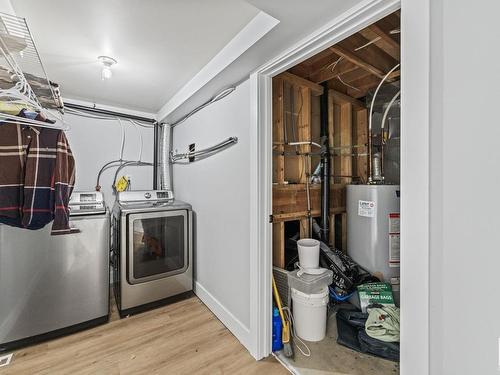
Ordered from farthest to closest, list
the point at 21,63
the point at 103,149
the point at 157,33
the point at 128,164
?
the point at 128,164 → the point at 103,149 → the point at 157,33 → the point at 21,63

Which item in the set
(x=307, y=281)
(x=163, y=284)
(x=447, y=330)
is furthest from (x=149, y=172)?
(x=447, y=330)

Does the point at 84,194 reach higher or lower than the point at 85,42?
lower

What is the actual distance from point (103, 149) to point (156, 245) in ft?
4.73

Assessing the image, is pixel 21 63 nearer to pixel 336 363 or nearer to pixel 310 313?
pixel 310 313

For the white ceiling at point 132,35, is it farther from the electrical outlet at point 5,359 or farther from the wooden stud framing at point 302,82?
the electrical outlet at point 5,359

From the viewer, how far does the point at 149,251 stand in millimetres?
2371

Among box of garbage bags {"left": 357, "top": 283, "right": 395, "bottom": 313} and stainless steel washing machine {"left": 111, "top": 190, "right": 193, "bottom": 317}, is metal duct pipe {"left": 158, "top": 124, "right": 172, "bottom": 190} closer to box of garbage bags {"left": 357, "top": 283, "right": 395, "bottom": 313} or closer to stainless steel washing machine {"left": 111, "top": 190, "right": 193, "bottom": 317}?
stainless steel washing machine {"left": 111, "top": 190, "right": 193, "bottom": 317}

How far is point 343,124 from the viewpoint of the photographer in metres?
2.79

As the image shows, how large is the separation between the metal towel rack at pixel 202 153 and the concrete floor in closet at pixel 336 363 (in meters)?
1.68

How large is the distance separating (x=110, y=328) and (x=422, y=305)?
92.0 inches

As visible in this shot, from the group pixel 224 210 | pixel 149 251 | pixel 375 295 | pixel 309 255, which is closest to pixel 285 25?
pixel 224 210

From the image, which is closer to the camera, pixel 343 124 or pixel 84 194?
pixel 84 194

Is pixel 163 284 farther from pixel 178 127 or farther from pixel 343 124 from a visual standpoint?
pixel 343 124

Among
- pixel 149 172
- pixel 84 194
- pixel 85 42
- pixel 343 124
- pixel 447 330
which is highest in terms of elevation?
pixel 85 42
